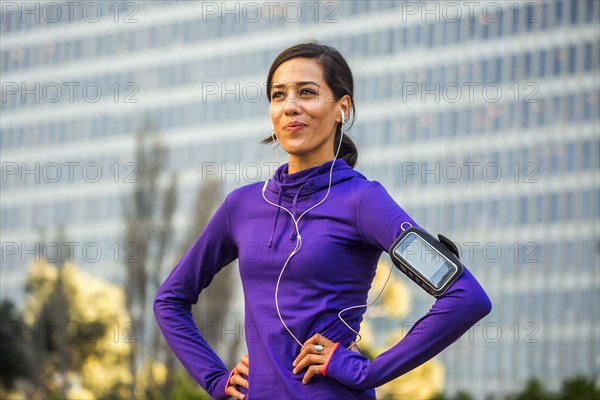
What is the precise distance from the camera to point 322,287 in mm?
3051

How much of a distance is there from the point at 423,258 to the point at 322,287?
293 mm

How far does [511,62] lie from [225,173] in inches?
691

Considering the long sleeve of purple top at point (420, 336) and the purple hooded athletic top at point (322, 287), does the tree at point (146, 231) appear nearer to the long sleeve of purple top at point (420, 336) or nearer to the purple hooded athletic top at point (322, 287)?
the purple hooded athletic top at point (322, 287)

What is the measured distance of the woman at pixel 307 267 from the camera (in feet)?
9.67

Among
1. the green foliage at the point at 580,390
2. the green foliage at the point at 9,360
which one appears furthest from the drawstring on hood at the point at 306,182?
the green foliage at the point at 9,360

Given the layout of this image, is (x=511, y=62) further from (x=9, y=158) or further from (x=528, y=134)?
(x=9, y=158)

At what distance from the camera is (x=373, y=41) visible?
2616 inches

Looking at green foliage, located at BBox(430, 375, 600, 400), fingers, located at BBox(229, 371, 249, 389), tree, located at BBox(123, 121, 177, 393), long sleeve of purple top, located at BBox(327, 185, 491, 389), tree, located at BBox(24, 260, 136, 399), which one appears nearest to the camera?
long sleeve of purple top, located at BBox(327, 185, 491, 389)

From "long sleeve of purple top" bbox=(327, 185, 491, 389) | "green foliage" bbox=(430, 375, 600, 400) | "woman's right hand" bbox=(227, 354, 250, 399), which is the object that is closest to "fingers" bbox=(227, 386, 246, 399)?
"woman's right hand" bbox=(227, 354, 250, 399)

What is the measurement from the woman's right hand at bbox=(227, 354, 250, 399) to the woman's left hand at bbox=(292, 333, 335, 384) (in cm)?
22

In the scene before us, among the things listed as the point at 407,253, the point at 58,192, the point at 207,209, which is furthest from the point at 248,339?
the point at 58,192

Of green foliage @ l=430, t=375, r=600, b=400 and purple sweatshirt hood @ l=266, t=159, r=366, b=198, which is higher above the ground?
purple sweatshirt hood @ l=266, t=159, r=366, b=198

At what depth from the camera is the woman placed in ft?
9.67

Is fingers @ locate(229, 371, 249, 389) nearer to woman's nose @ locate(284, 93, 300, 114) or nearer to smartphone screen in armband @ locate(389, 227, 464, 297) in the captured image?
smartphone screen in armband @ locate(389, 227, 464, 297)
